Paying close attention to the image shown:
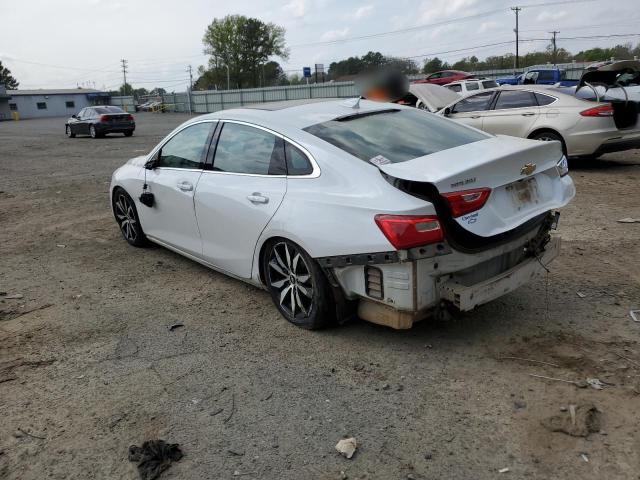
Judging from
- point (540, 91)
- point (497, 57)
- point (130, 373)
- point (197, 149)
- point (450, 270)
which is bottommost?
point (130, 373)

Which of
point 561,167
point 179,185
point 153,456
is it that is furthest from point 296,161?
point 153,456

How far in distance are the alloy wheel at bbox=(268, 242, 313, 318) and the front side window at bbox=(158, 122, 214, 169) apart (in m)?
1.28

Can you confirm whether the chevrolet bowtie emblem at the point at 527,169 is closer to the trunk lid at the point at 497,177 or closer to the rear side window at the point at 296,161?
the trunk lid at the point at 497,177

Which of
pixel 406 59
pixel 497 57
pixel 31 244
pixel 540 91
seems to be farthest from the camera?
pixel 497 57

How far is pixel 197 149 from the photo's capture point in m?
4.93

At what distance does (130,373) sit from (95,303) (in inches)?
56.4

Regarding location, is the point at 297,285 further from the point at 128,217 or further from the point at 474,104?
the point at 474,104

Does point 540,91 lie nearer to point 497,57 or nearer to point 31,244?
point 31,244

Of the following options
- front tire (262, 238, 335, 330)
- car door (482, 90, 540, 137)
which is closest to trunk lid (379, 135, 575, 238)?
front tire (262, 238, 335, 330)

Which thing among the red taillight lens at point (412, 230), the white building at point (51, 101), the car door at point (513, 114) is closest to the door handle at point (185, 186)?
the red taillight lens at point (412, 230)

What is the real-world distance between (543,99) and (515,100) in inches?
23.0

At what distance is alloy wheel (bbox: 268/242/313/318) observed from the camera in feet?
12.7

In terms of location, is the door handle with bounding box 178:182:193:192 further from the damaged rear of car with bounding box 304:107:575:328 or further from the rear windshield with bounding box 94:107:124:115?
the rear windshield with bounding box 94:107:124:115

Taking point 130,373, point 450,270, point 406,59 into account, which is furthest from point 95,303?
point 406,59
